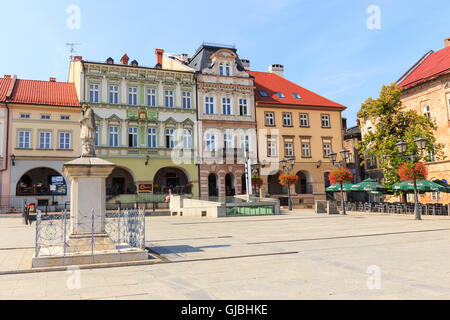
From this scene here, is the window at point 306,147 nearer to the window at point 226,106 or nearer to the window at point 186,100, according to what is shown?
the window at point 226,106

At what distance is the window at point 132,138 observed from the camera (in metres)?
35.7

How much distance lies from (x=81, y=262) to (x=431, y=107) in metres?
36.4

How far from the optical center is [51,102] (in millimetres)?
33688

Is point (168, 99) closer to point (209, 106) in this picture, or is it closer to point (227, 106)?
point (209, 106)

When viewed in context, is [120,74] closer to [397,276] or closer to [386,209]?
[386,209]

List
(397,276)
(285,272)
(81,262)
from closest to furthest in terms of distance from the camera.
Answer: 1. (397,276)
2. (285,272)
3. (81,262)

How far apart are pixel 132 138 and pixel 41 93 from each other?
30.9 ft

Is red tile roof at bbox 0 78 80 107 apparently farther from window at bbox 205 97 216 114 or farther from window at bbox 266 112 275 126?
window at bbox 266 112 275 126

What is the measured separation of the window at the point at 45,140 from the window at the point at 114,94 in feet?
20.8

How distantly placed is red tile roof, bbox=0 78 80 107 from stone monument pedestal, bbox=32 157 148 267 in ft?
89.4

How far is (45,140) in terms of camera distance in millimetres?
33156

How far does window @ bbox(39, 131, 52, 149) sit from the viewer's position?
33000 millimetres
